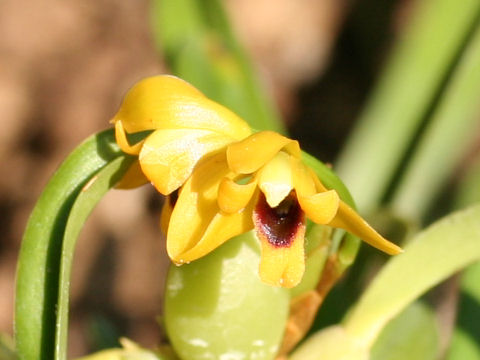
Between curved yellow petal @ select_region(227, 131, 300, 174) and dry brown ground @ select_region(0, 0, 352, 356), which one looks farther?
dry brown ground @ select_region(0, 0, 352, 356)

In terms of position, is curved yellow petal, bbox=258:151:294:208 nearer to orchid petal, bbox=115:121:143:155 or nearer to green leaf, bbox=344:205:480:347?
orchid petal, bbox=115:121:143:155

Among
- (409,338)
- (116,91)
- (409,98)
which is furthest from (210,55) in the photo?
(116,91)

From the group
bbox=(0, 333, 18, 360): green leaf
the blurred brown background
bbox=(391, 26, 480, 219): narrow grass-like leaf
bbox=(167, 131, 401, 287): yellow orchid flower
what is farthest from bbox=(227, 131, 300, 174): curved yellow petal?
the blurred brown background

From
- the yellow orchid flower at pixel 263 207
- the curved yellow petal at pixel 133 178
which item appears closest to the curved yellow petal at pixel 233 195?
the yellow orchid flower at pixel 263 207

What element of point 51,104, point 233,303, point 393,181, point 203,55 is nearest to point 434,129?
point 393,181

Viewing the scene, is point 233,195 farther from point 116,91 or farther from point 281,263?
point 116,91
